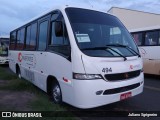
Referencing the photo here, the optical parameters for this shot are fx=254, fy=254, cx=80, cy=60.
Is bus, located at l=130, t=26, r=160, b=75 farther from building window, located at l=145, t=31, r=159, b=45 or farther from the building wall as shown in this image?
the building wall

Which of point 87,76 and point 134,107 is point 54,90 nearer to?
point 87,76

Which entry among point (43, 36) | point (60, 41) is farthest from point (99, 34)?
point (43, 36)

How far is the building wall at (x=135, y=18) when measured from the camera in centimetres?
3154

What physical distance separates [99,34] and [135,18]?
30.1 meters

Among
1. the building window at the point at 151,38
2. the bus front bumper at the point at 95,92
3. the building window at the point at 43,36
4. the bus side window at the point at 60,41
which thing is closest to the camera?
the bus front bumper at the point at 95,92

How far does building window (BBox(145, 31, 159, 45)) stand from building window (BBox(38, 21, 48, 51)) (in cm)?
707

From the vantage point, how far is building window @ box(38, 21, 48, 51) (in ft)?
25.4

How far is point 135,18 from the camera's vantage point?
3522 centimetres

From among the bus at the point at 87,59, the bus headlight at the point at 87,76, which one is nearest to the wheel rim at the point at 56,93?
the bus at the point at 87,59

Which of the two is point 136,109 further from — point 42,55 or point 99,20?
point 42,55

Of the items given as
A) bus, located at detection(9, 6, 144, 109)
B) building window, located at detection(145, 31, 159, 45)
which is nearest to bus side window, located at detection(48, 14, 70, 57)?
bus, located at detection(9, 6, 144, 109)

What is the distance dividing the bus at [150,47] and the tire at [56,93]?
733 centimetres

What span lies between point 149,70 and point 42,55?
740 cm

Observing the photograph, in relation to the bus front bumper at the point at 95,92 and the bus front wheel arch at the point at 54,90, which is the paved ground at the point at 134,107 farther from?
the bus front wheel arch at the point at 54,90
